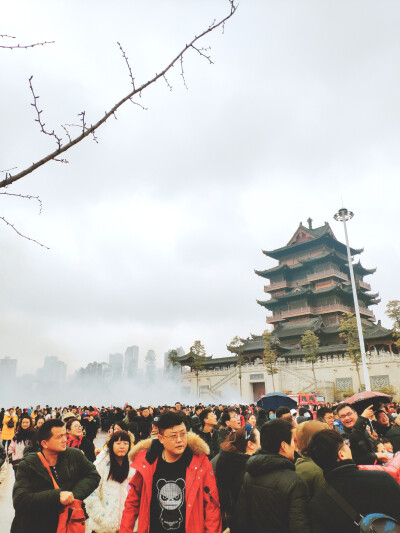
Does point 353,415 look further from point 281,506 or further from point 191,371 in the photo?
point 191,371

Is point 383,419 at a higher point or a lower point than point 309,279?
lower

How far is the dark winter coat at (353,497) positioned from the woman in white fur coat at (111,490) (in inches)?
98.5

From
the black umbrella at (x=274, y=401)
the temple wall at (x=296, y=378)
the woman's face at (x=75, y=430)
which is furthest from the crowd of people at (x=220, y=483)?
the temple wall at (x=296, y=378)

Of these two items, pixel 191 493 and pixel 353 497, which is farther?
pixel 191 493

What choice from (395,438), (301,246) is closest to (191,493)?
(395,438)

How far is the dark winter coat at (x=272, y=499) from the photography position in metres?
2.44

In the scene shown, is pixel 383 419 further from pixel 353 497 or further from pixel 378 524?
pixel 378 524

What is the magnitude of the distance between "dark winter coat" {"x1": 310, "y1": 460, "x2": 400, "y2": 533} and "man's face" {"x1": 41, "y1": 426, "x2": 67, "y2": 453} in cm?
226

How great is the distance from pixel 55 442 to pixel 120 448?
104cm

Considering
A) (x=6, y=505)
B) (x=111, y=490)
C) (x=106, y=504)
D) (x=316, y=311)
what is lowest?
(x=6, y=505)

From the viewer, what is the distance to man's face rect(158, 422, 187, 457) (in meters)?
2.95

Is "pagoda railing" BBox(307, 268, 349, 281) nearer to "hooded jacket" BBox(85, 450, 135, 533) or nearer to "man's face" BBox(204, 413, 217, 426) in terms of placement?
"man's face" BBox(204, 413, 217, 426)

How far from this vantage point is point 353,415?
4.88 meters

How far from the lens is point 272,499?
2508mm
